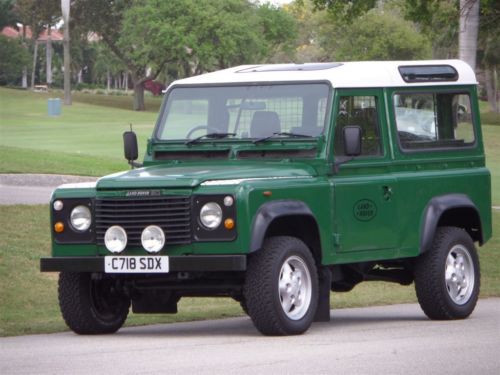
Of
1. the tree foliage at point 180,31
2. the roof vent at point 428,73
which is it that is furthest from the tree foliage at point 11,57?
the roof vent at point 428,73

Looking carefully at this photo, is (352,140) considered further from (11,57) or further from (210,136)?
(11,57)

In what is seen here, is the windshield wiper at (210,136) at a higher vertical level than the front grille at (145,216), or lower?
higher

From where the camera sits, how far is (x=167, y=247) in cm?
1143

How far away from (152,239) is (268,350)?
154 centimetres

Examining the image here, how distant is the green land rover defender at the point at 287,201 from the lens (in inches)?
448

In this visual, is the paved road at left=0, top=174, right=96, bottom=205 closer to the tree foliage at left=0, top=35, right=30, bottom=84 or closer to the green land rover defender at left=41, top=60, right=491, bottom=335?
the green land rover defender at left=41, top=60, right=491, bottom=335

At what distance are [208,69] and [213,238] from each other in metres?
90.5

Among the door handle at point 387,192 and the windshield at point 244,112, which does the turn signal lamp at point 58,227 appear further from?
the door handle at point 387,192

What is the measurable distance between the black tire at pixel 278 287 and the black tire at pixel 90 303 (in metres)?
1.25

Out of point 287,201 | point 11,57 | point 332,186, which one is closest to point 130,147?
point 332,186

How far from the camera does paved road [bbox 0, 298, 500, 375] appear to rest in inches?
369

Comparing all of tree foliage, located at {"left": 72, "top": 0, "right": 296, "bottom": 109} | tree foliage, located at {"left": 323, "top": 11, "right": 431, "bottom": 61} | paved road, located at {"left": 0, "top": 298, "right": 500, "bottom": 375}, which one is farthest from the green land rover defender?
tree foliage, located at {"left": 323, "top": 11, "right": 431, "bottom": 61}

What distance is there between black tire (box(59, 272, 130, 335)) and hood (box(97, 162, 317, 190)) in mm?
849

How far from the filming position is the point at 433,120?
45.5 feet
